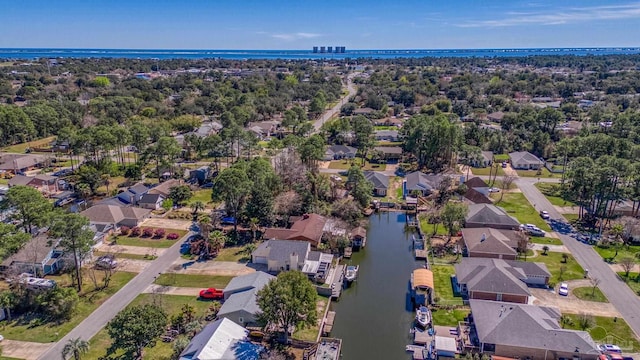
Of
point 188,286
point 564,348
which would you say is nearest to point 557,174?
point 564,348

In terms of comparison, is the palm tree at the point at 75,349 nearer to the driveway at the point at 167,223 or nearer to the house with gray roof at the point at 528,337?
the driveway at the point at 167,223

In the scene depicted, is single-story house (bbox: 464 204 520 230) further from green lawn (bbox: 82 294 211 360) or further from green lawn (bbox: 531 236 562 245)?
green lawn (bbox: 82 294 211 360)

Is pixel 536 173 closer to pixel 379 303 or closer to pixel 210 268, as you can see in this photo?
pixel 379 303

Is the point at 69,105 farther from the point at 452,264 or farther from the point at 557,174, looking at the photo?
the point at 557,174

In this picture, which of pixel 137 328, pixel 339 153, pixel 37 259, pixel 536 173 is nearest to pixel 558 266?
pixel 536 173

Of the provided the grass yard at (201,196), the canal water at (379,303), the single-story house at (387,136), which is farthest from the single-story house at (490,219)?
the single-story house at (387,136)

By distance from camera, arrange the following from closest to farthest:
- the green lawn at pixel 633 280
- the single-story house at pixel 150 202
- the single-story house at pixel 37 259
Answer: the green lawn at pixel 633 280 < the single-story house at pixel 37 259 < the single-story house at pixel 150 202
